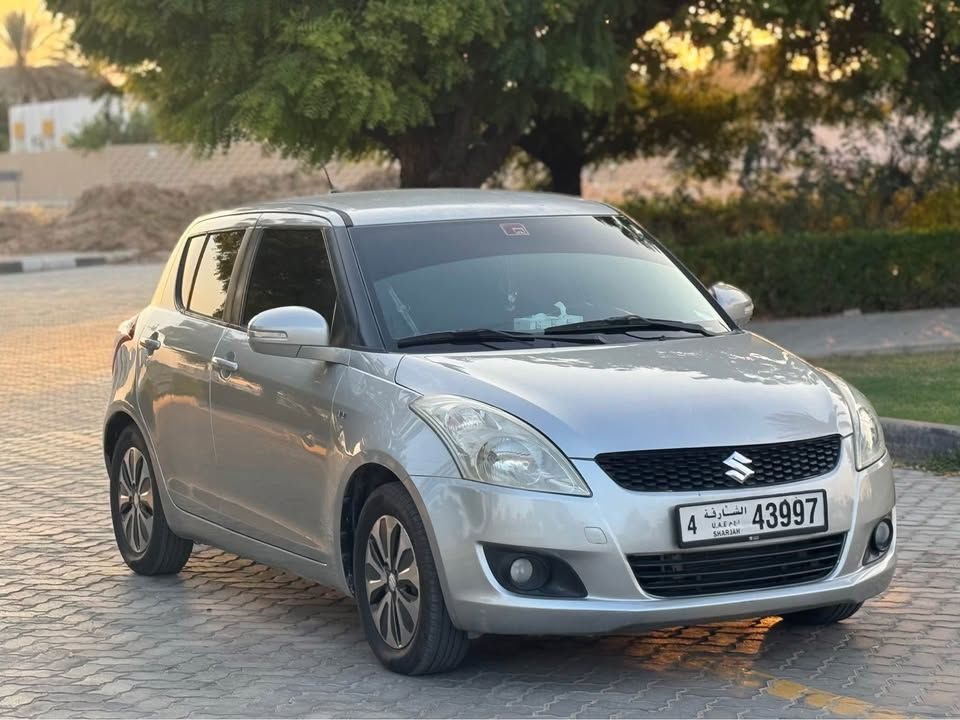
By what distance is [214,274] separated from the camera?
787cm

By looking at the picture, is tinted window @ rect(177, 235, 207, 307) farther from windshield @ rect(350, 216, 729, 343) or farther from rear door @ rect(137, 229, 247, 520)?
windshield @ rect(350, 216, 729, 343)

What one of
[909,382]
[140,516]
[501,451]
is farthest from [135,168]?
[501,451]

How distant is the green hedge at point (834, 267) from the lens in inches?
810

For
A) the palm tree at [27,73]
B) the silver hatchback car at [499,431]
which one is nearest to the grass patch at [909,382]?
the silver hatchback car at [499,431]

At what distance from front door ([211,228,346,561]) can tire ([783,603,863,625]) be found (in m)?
1.83

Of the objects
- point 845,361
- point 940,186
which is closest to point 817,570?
point 845,361

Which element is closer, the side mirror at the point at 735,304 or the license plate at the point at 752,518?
the license plate at the point at 752,518

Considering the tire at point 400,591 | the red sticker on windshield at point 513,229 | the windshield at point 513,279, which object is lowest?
the tire at point 400,591

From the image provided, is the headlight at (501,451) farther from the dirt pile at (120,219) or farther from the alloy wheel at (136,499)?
the dirt pile at (120,219)

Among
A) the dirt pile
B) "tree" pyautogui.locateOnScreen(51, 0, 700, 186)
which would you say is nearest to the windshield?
"tree" pyautogui.locateOnScreen(51, 0, 700, 186)

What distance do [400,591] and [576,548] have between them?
2.55 ft

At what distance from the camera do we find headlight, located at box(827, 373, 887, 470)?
6176 mm

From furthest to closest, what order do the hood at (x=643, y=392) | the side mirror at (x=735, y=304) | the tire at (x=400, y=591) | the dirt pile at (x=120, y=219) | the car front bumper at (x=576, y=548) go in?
the dirt pile at (x=120, y=219) → the side mirror at (x=735, y=304) → the tire at (x=400, y=591) → the hood at (x=643, y=392) → the car front bumper at (x=576, y=548)

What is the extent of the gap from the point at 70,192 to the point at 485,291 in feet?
255
